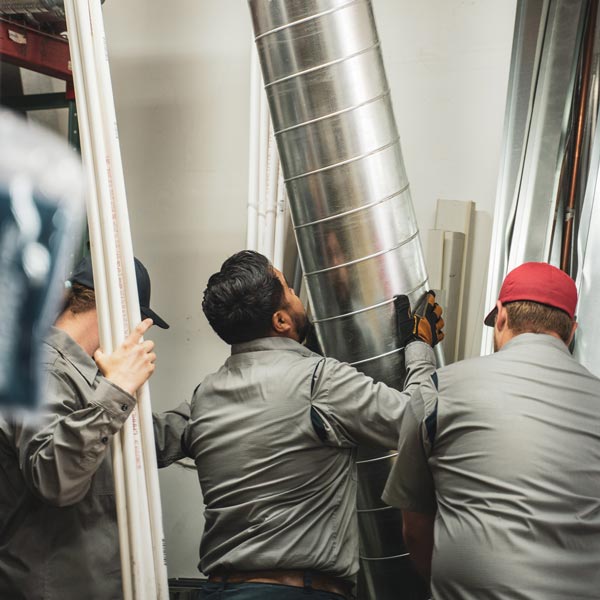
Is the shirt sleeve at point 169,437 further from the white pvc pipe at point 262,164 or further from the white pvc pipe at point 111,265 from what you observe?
the white pvc pipe at point 262,164

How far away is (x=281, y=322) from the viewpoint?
1591 mm

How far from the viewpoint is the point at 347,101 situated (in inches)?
62.3

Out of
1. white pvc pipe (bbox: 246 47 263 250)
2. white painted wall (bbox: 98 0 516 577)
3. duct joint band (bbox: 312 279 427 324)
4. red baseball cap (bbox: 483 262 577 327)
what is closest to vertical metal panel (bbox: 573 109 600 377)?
red baseball cap (bbox: 483 262 577 327)

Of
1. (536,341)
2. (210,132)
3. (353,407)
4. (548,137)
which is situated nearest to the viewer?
(536,341)

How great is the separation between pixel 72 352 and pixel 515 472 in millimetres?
927

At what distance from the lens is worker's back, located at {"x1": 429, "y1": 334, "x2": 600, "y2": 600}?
1.19 m

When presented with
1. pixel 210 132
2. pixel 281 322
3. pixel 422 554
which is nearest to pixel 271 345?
pixel 281 322

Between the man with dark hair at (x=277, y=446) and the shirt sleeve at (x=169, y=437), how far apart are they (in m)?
0.11

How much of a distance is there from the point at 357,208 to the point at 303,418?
47 centimetres

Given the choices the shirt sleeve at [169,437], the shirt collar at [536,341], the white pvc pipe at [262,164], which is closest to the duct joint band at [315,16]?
the white pvc pipe at [262,164]

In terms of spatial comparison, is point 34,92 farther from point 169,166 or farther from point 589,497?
point 589,497

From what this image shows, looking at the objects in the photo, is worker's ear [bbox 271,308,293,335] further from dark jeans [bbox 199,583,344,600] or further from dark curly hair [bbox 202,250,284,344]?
dark jeans [bbox 199,583,344,600]

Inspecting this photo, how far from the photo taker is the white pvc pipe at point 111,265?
144 cm

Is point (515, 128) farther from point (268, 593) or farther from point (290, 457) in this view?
point (268, 593)
